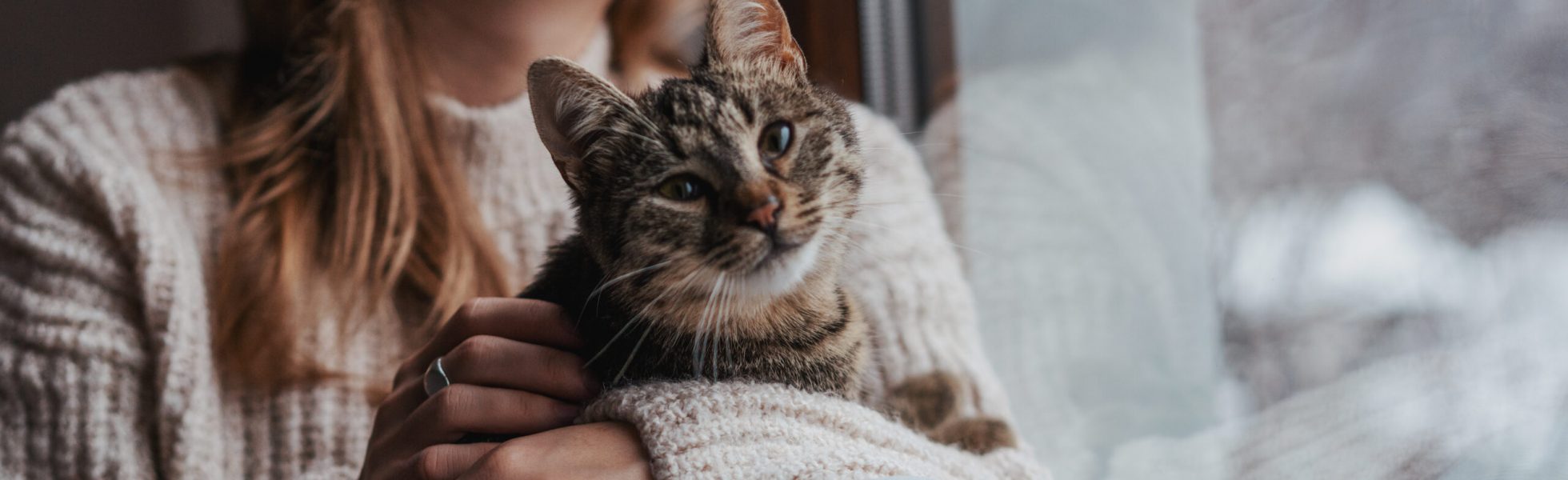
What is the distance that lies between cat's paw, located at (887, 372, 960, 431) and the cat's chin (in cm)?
30

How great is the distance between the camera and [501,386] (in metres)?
0.67

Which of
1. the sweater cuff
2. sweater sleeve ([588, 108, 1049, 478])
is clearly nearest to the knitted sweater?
sweater sleeve ([588, 108, 1049, 478])

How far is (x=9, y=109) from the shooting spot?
5.27ft

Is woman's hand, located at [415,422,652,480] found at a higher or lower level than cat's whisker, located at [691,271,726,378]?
lower

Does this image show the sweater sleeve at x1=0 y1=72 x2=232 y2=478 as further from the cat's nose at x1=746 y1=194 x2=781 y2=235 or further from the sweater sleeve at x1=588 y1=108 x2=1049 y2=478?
the cat's nose at x1=746 y1=194 x2=781 y2=235

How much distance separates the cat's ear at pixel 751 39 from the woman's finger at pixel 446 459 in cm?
33

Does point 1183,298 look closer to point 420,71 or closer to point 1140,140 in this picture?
point 1140,140

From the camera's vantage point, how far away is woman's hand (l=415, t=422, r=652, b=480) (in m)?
0.59

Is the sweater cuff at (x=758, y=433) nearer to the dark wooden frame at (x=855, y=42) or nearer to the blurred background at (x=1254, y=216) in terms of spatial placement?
the blurred background at (x=1254, y=216)

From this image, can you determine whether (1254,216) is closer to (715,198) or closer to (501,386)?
(715,198)

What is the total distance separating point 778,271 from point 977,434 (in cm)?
36

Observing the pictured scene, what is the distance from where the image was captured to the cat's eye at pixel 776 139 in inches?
20.5

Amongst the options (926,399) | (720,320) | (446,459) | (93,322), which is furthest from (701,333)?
(93,322)

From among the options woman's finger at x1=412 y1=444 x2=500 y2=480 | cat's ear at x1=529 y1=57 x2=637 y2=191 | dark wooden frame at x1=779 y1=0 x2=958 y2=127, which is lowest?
woman's finger at x1=412 y1=444 x2=500 y2=480
